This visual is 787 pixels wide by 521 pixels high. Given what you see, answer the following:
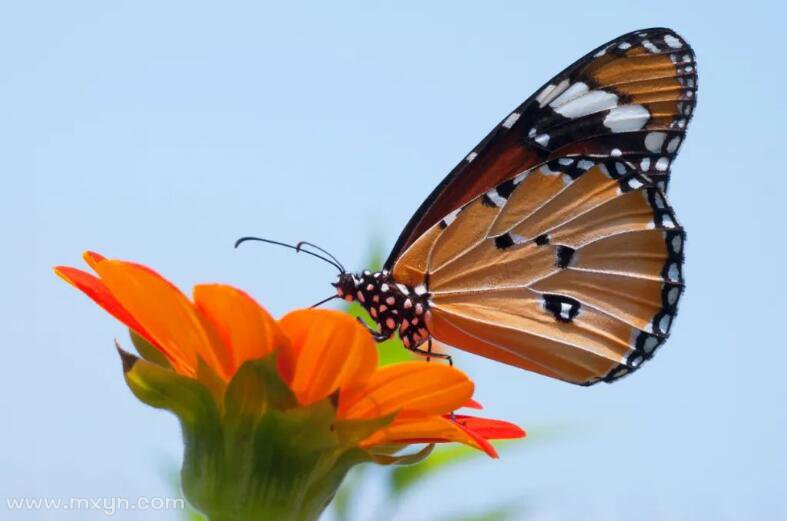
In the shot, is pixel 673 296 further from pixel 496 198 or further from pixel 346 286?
pixel 346 286

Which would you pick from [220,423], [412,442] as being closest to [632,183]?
[412,442]

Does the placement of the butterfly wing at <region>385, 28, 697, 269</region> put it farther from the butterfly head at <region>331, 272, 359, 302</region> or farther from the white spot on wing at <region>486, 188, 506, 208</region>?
the butterfly head at <region>331, 272, 359, 302</region>

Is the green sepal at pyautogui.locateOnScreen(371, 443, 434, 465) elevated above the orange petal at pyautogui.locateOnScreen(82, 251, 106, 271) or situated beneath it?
situated beneath

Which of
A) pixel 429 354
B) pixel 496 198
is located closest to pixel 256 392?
pixel 429 354

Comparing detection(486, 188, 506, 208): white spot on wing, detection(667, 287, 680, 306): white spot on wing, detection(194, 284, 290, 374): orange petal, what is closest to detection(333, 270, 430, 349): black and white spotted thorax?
detection(486, 188, 506, 208): white spot on wing

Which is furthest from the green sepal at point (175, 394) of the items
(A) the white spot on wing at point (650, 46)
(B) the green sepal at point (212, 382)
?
(A) the white spot on wing at point (650, 46)

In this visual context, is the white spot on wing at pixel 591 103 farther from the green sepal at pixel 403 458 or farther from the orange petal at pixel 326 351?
the orange petal at pixel 326 351

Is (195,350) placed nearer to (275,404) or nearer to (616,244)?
(275,404)
